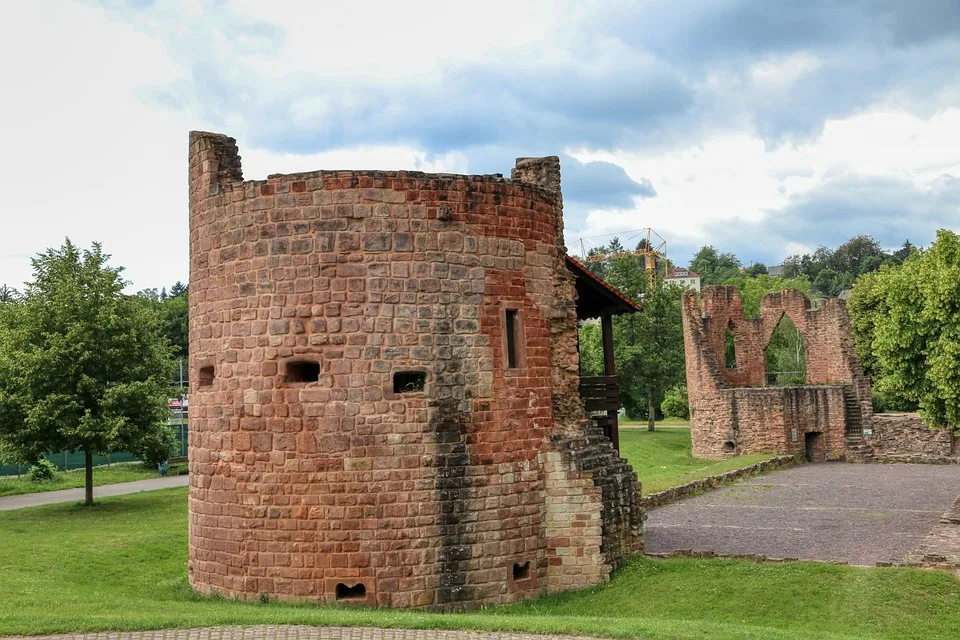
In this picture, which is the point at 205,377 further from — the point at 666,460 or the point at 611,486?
the point at 666,460

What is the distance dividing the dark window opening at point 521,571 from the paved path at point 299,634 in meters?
3.44

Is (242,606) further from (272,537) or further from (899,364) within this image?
(899,364)

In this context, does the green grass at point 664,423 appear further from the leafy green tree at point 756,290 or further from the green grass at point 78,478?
the green grass at point 78,478

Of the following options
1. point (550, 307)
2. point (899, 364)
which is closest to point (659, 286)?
point (899, 364)

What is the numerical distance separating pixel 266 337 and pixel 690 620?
6.78 meters

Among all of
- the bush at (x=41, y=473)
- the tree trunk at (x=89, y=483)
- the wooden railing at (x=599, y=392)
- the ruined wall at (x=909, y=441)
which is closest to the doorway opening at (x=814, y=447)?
the ruined wall at (x=909, y=441)

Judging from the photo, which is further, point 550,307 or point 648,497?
point 648,497

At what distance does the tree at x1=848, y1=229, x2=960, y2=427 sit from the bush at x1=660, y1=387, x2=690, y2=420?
31.8 meters

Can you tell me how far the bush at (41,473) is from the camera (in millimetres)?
30641

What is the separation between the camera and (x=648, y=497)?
21.8 metres

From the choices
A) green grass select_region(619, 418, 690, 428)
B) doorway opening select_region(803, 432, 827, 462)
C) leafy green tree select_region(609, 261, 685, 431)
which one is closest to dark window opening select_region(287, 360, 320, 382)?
doorway opening select_region(803, 432, 827, 462)

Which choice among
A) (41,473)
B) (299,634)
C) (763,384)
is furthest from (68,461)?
(299,634)

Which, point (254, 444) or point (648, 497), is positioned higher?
point (254, 444)

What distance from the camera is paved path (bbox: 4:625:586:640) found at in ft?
29.2
